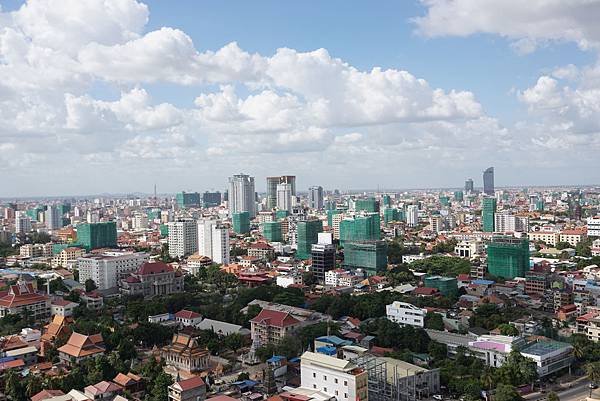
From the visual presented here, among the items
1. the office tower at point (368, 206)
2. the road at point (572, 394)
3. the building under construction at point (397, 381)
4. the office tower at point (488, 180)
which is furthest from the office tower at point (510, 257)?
the office tower at point (488, 180)

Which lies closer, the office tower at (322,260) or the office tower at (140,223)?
the office tower at (322,260)

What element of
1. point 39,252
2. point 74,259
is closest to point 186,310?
point 74,259

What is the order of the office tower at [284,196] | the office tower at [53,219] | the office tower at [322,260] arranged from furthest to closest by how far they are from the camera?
the office tower at [284,196] → the office tower at [53,219] → the office tower at [322,260]

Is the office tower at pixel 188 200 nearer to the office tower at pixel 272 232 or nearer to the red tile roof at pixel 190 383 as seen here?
the office tower at pixel 272 232

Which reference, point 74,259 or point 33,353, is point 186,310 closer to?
point 33,353

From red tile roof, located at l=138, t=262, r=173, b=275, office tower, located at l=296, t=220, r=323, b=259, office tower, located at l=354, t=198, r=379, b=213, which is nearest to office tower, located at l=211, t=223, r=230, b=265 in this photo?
office tower, located at l=296, t=220, r=323, b=259

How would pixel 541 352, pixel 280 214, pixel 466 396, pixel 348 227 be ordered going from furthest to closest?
pixel 280 214 < pixel 348 227 < pixel 541 352 < pixel 466 396

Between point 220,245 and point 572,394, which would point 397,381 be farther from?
point 220,245
